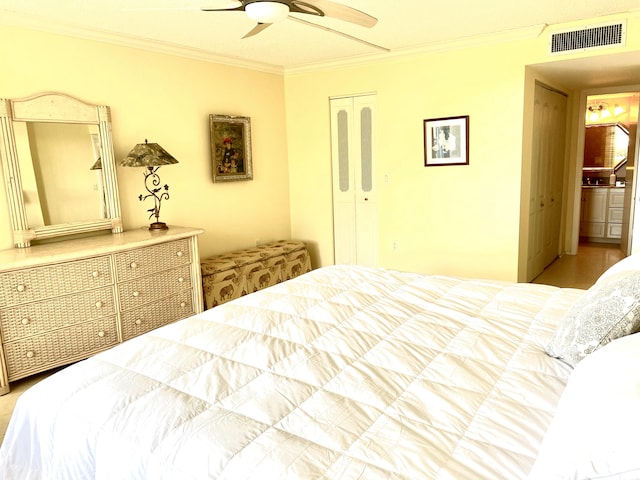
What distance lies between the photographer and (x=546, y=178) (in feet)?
16.9

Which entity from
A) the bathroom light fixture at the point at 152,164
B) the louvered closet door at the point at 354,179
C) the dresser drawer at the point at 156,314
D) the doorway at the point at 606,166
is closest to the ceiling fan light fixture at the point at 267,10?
the bathroom light fixture at the point at 152,164

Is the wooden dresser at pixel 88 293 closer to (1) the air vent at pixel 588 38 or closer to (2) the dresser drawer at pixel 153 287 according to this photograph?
(2) the dresser drawer at pixel 153 287

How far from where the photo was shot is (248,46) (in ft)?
13.6

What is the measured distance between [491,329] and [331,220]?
11.7 ft

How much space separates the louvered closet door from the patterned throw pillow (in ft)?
11.7

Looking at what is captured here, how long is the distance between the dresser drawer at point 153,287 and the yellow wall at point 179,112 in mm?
639

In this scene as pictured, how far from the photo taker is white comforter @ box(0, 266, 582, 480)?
1.15 meters

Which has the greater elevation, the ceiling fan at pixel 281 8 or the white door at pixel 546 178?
the ceiling fan at pixel 281 8

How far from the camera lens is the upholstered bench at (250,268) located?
406 centimetres

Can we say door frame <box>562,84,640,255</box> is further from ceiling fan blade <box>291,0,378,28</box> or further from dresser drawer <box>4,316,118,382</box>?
dresser drawer <box>4,316,118,382</box>

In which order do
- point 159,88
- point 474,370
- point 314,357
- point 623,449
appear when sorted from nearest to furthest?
point 623,449
point 474,370
point 314,357
point 159,88

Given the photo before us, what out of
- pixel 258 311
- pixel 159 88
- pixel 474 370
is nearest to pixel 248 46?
pixel 159 88

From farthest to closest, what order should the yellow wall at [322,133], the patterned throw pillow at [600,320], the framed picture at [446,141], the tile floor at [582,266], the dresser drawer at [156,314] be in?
1. the tile floor at [582,266]
2. the framed picture at [446,141]
3. the yellow wall at [322,133]
4. the dresser drawer at [156,314]
5. the patterned throw pillow at [600,320]

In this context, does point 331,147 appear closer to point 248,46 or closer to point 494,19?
point 248,46
